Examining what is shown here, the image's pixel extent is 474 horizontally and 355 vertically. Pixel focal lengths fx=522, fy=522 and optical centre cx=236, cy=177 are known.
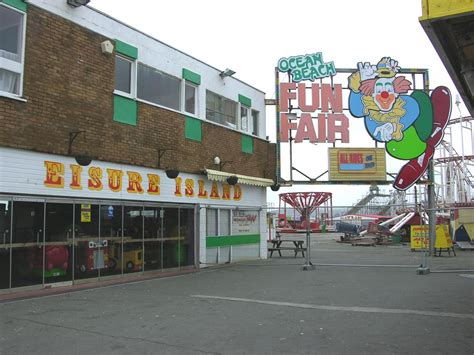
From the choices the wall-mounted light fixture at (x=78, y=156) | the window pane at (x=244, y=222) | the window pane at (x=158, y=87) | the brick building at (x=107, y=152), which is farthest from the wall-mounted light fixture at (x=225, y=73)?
the wall-mounted light fixture at (x=78, y=156)

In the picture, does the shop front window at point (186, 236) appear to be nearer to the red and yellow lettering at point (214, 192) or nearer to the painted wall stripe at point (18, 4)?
the red and yellow lettering at point (214, 192)

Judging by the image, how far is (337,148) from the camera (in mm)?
21375

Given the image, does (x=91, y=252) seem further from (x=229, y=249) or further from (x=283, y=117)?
(x=283, y=117)

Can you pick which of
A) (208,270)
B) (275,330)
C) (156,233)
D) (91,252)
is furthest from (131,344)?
(208,270)

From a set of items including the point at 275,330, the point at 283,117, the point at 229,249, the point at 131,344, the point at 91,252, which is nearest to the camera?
the point at 131,344

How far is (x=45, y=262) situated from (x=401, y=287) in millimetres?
7900

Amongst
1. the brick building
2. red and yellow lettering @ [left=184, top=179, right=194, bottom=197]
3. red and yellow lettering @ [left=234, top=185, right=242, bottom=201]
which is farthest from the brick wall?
red and yellow lettering @ [left=234, top=185, right=242, bottom=201]

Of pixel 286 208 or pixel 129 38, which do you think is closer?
pixel 129 38

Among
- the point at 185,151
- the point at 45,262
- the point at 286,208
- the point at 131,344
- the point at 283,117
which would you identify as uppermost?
the point at 283,117

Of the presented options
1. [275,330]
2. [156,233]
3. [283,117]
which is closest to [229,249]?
[156,233]

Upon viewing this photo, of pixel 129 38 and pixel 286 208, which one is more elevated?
pixel 129 38

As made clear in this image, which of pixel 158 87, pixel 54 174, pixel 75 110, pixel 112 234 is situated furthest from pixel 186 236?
pixel 75 110

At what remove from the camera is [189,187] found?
16.2 meters

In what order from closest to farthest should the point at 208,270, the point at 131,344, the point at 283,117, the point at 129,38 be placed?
the point at 131,344
the point at 129,38
the point at 208,270
the point at 283,117
